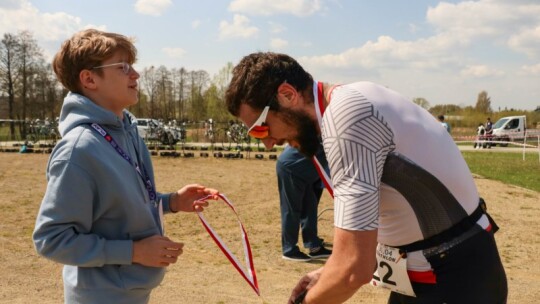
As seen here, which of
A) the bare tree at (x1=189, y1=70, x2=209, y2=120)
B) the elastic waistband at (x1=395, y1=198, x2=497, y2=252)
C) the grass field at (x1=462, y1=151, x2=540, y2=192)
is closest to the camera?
the elastic waistband at (x1=395, y1=198, x2=497, y2=252)

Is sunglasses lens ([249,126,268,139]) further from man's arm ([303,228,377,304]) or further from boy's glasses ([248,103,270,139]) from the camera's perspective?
man's arm ([303,228,377,304])

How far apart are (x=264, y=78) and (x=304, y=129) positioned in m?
0.28

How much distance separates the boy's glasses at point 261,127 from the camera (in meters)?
2.16

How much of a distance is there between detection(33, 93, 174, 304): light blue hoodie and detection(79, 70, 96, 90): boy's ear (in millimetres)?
67

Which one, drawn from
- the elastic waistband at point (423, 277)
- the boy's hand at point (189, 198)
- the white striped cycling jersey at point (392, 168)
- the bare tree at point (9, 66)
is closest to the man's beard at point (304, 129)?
the white striped cycling jersey at point (392, 168)

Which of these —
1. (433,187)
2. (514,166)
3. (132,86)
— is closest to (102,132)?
(132,86)

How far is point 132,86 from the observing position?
2551 mm

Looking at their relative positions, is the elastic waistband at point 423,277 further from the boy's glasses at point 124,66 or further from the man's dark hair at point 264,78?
the boy's glasses at point 124,66

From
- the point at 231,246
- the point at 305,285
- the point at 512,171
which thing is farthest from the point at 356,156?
the point at 512,171

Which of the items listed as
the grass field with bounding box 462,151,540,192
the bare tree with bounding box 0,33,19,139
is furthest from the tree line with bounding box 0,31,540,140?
the grass field with bounding box 462,151,540,192

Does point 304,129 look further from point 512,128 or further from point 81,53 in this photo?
point 512,128

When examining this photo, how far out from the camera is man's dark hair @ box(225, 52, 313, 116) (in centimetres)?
210

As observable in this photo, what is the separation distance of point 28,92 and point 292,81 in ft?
150

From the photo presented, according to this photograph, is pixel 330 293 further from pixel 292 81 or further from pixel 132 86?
pixel 132 86
